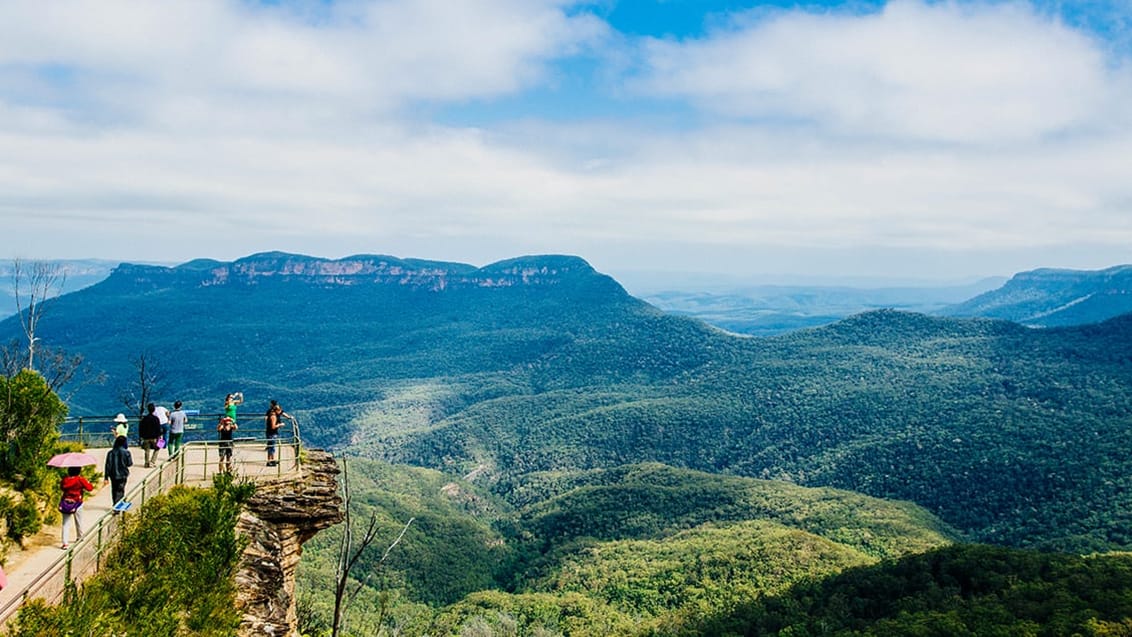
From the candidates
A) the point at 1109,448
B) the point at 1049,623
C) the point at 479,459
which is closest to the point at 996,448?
the point at 1109,448

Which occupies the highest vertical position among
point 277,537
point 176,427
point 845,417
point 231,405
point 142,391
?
point 231,405

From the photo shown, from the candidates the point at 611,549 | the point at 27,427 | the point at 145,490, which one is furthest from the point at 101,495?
the point at 611,549

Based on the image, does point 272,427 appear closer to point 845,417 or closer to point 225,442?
point 225,442

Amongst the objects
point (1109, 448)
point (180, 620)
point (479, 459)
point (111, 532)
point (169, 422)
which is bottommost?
point (479, 459)

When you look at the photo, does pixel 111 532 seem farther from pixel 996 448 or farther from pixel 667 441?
pixel 667 441

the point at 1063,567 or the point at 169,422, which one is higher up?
the point at 169,422

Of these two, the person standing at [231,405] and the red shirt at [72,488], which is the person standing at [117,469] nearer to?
the red shirt at [72,488]

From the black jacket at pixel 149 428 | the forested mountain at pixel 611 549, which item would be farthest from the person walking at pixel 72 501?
the forested mountain at pixel 611 549
